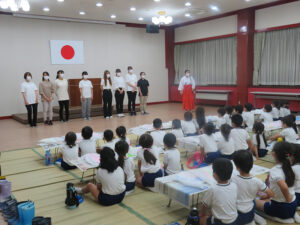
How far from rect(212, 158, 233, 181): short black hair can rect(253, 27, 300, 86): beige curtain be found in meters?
7.71

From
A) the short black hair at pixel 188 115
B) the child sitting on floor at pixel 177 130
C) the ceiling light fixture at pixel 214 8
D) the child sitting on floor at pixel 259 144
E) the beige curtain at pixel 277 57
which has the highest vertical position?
the ceiling light fixture at pixel 214 8

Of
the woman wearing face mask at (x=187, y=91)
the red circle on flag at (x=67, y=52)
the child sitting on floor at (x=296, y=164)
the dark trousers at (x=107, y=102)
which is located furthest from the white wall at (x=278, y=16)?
the child sitting on floor at (x=296, y=164)

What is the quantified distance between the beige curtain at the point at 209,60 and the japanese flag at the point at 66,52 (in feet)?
14.8

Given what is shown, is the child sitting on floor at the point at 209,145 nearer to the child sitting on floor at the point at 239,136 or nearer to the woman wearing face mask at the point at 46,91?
the child sitting on floor at the point at 239,136

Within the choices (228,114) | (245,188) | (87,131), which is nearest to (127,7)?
(228,114)

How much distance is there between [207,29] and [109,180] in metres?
9.64

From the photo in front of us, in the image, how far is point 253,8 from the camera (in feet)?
30.9

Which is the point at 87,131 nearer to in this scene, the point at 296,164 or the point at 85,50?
the point at 296,164

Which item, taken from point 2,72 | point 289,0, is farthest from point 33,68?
point 289,0

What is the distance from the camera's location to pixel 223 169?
7.20 ft

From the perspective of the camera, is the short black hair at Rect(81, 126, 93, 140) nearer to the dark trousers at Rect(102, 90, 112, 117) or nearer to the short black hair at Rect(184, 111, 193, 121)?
the short black hair at Rect(184, 111, 193, 121)

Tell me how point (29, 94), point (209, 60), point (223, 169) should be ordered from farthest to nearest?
point (209, 60) → point (29, 94) → point (223, 169)

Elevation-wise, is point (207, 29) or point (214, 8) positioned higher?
point (214, 8)

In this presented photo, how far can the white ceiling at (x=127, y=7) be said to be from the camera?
8117 millimetres
